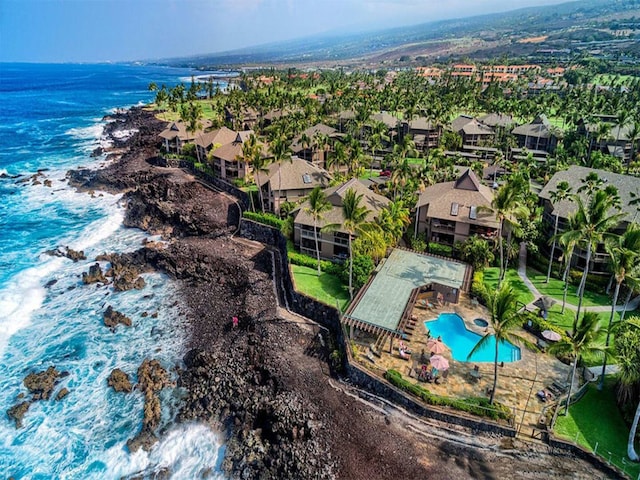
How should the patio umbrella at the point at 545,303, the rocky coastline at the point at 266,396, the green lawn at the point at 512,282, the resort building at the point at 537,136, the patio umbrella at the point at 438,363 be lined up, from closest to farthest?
the rocky coastline at the point at 266,396
the patio umbrella at the point at 438,363
the patio umbrella at the point at 545,303
the green lawn at the point at 512,282
the resort building at the point at 537,136

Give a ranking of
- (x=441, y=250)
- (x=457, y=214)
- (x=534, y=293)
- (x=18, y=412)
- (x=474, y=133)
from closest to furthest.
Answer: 1. (x=18, y=412)
2. (x=534, y=293)
3. (x=457, y=214)
4. (x=441, y=250)
5. (x=474, y=133)

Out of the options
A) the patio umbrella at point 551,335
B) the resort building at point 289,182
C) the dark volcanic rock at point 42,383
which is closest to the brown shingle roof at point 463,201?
the patio umbrella at point 551,335

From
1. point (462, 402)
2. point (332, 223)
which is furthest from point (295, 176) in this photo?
point (462, 402)

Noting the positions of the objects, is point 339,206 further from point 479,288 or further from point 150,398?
point 150,398

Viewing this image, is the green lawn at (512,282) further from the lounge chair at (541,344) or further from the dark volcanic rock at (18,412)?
the dark volcanic rock at (18,412)

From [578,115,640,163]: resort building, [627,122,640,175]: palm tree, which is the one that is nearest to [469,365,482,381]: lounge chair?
[627,122,640,175]: palm tree

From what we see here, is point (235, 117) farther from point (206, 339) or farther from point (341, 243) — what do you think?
point (206, 339)
